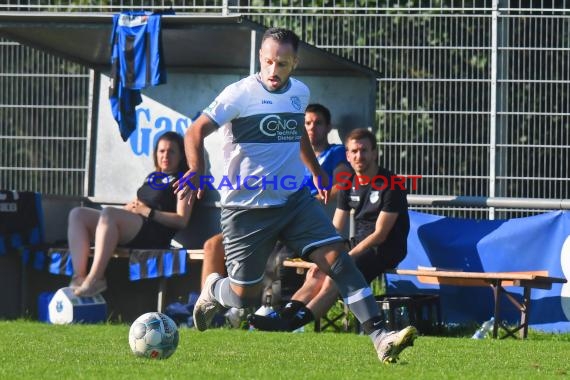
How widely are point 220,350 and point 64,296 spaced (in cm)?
372

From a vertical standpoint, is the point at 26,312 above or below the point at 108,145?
below

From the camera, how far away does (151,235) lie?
42.5 feet

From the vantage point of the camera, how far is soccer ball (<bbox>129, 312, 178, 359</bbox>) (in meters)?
8.02

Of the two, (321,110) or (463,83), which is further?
(463,83)

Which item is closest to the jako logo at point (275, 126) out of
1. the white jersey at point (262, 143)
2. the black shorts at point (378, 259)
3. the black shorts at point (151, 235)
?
the white jersey at point (262, 143)

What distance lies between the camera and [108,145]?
14.5 metres

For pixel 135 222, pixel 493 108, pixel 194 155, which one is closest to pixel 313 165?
pixel 194 155

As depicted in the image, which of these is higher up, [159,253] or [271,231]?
[271,231]

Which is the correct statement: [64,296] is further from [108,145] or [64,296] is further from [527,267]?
[527,267]

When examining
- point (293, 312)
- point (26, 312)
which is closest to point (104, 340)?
point (293, 312)

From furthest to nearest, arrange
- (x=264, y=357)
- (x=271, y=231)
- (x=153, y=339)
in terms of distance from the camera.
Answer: (x=264, y=357) < (x=271, y=231) < (x=153, y=339)

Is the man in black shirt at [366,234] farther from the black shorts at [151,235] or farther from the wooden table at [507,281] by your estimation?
the black shorts at [151,235]

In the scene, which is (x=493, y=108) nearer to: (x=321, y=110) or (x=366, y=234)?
(x=321, y=110)

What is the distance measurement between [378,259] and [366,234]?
0.34 metres
